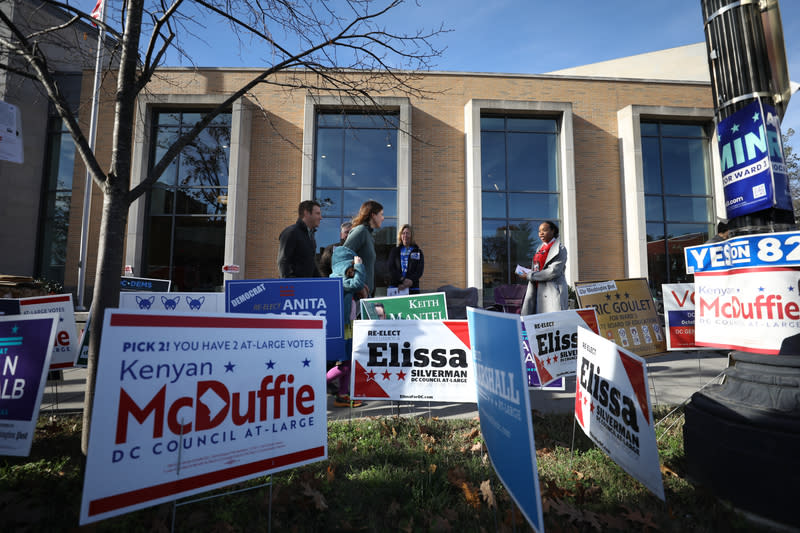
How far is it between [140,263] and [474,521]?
15.9 meters

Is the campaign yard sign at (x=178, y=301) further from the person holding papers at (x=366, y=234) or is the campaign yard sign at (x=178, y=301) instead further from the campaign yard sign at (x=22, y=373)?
the campaign yard sign at (x=22, y=373)

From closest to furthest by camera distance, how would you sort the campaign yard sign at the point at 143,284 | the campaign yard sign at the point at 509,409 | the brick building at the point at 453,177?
the campaign yard sign at the point at 509,409
the campaign yard sign at the point at 143,284
the brick building at the point at 453,177

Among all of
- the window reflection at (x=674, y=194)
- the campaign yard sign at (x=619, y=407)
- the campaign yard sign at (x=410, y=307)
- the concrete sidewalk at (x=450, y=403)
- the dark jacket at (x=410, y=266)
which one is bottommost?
the concrete sidewalk at (x=450, y=403)

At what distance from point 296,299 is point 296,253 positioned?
858 mm

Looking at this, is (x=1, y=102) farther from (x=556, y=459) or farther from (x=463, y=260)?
(x=463, y=260)

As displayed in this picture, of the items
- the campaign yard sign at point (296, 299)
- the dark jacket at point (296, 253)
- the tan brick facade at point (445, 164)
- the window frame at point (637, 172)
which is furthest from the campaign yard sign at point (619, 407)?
the window frame at point (637, 172)

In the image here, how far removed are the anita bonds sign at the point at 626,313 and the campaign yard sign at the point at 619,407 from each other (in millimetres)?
2446

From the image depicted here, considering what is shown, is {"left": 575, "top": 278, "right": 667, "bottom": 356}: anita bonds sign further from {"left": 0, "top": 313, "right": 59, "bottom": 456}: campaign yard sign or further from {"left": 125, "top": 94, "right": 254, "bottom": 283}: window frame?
{"left": 125, "top": 94, "right": 254, "bottom": 283}: window frame

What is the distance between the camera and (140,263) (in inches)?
557

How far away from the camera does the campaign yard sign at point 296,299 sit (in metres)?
4.04

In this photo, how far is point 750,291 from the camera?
2467 mm

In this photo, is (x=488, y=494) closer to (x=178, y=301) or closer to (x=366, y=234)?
(x=366, y=234)

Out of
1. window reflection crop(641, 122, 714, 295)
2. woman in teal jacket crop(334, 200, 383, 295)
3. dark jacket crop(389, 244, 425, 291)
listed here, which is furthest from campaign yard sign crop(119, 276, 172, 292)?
window reflection crop(641, 122, 714, 295)

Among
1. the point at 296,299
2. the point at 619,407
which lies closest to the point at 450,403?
the point at 296,299
